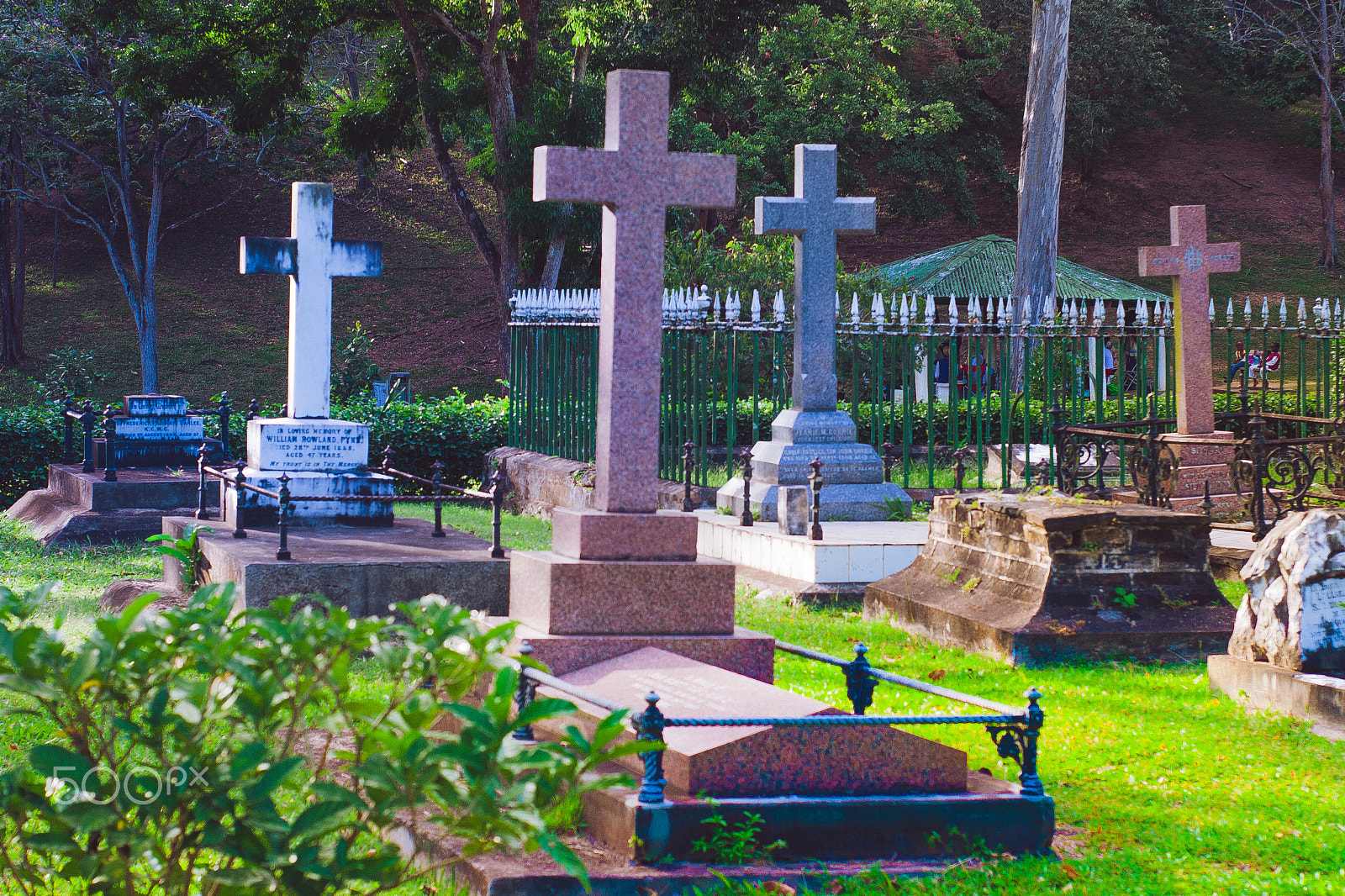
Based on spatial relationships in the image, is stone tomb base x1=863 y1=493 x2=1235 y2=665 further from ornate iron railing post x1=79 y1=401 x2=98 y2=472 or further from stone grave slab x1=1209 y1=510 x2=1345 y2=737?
ornate iron railing post x1=79 y1=401 x2=98 y2=472

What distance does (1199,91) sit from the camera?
49.8 metres

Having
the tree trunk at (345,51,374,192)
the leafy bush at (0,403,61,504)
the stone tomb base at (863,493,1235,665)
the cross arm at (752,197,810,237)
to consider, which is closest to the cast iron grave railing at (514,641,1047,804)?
the stone tomb base at (863,493,1235,665)

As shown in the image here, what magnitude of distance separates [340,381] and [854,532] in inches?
573

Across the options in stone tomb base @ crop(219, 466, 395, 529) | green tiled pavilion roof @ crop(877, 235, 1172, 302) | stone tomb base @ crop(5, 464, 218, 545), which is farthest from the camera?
green tiled pavilion roof @ crop(877, 235, 1172, 302)

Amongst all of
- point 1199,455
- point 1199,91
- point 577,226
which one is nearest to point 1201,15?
point 1199,91

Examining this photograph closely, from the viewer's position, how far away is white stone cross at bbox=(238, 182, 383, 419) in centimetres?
1113

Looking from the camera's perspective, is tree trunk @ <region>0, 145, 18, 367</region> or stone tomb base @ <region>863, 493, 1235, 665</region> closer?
stone tomb base @ <region>863, 493, 1235, 665</region>

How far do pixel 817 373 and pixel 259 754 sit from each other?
8947mm

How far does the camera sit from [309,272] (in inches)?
443

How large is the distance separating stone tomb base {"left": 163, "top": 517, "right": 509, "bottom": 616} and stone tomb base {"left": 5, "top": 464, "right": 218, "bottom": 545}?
12.1 ft

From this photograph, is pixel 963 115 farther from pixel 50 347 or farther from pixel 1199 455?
pixel 1199 455

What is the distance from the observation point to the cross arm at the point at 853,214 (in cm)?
1130

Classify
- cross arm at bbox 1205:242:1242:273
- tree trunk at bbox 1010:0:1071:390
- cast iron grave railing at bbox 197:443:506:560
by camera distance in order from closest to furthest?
cast iron grave railing at bbox 197:443:506:560 < cross arm at bbox 1205:242:1242:273 < tree trunk at bbox 1010:0:1071:390

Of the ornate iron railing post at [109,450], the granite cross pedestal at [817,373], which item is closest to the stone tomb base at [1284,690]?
the granite cross pedestal at [817,373]
